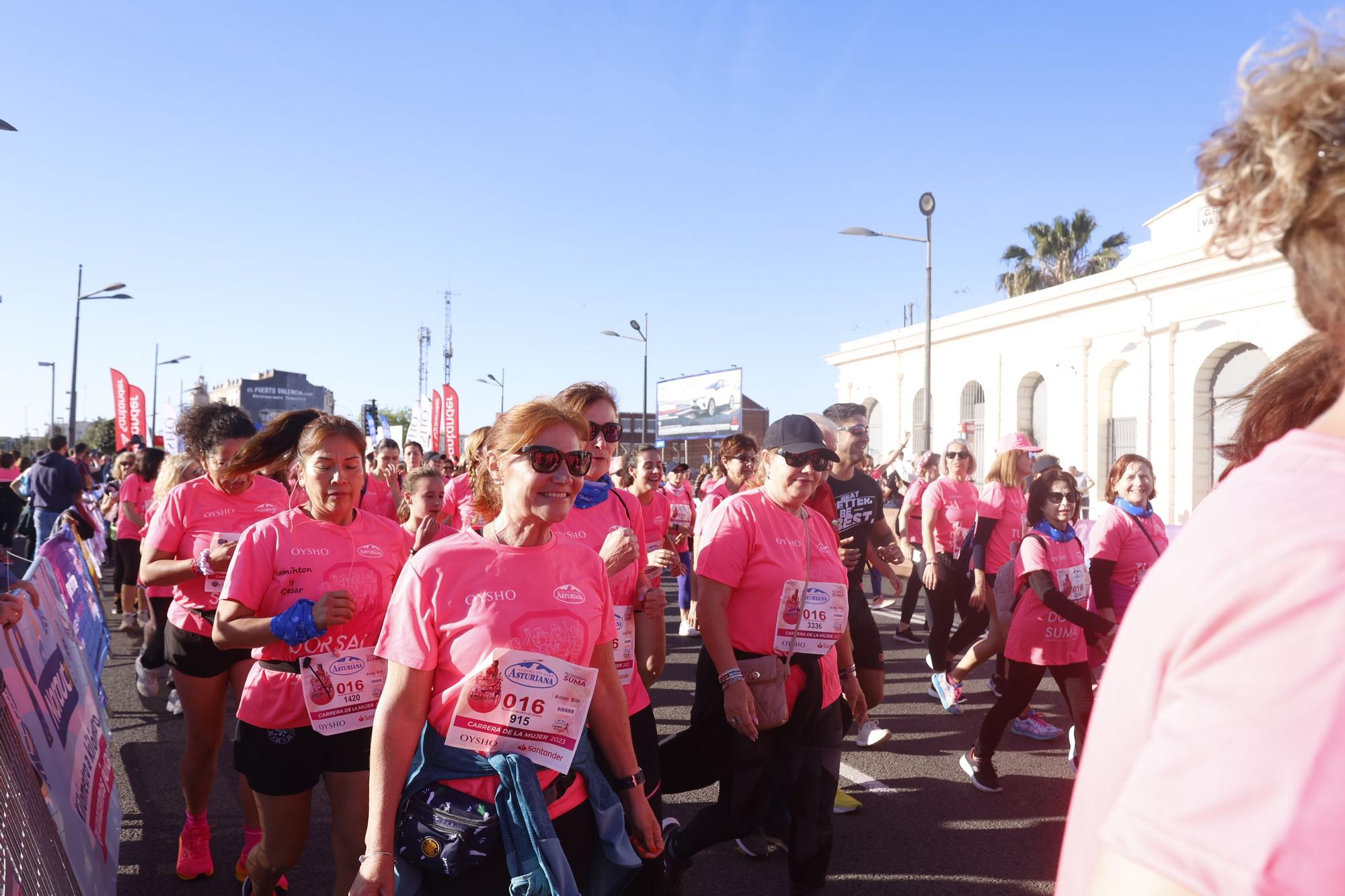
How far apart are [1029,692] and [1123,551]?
3.57 ft

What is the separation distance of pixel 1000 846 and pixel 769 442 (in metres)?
2.36

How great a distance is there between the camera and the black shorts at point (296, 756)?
3164 millimetres

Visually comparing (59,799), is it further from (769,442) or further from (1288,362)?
(1288,362)

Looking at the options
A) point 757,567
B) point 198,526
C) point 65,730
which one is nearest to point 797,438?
point 757,567

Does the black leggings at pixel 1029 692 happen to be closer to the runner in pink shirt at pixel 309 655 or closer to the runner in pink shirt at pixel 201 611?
the runner in pink shirt at pixel 309 655

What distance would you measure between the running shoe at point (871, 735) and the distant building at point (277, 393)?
98.4 m

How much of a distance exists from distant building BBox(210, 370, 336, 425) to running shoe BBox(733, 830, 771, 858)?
99.6m

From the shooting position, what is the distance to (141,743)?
20.1 ft

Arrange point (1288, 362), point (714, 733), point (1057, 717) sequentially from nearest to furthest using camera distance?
1. point (1288, 362)
2. point (714, 733)
3. point (1057, 717)

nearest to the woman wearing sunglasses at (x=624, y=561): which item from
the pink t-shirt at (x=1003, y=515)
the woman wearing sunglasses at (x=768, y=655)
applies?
the woman wearing sunglasses at (x=768, y=655)

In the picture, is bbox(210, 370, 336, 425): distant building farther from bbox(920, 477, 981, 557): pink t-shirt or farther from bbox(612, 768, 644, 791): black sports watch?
bbox(612, 768, 644, 791): black sports watch

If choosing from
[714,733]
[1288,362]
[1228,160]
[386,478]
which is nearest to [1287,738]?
[1228,160]

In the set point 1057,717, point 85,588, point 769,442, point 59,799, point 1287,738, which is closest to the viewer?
point 1287,738

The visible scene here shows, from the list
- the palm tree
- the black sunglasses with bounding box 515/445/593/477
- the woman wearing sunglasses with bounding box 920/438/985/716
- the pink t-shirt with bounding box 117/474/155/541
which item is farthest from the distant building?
the black sunglasses with bounding box 515/445/593/477
